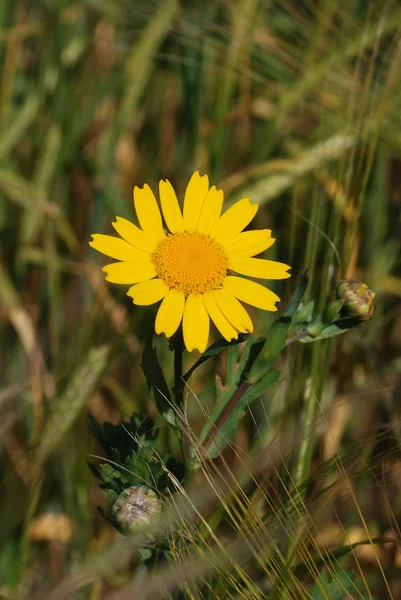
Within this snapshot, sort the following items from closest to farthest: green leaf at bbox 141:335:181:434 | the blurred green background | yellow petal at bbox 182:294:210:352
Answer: yellow petal at bbox 182:294:210:352, green leaf at bbox 141:335:181:434, the blurred green background

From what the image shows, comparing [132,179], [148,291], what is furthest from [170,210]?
[132,179]

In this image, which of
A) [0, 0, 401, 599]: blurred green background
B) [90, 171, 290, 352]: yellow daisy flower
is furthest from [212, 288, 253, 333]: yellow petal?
[0, 0, 401, 599]: blurred green background

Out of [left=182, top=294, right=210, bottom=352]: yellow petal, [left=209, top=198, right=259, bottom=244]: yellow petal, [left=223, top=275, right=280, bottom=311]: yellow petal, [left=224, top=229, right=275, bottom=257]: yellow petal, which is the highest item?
[left=209, top=198, right=259, bottom=244]: yellow petal

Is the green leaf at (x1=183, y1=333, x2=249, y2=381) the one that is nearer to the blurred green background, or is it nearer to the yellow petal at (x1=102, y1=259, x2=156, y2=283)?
the yellow petal at (x1=102, y1=259, x2=156, y2=283)

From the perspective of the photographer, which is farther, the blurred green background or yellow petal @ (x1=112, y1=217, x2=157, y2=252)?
the blurred green background

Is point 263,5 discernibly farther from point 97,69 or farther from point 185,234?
point 185,234

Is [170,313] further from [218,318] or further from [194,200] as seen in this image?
[194,200]

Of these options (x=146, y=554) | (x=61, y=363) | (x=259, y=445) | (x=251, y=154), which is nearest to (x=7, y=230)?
(x=61, y=363)

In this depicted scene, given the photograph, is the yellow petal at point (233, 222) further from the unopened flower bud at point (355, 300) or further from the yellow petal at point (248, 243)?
the unopened flower bud at point (355, 300)

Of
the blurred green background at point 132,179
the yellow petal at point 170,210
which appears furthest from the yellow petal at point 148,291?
the blurred green background at point 132,179
